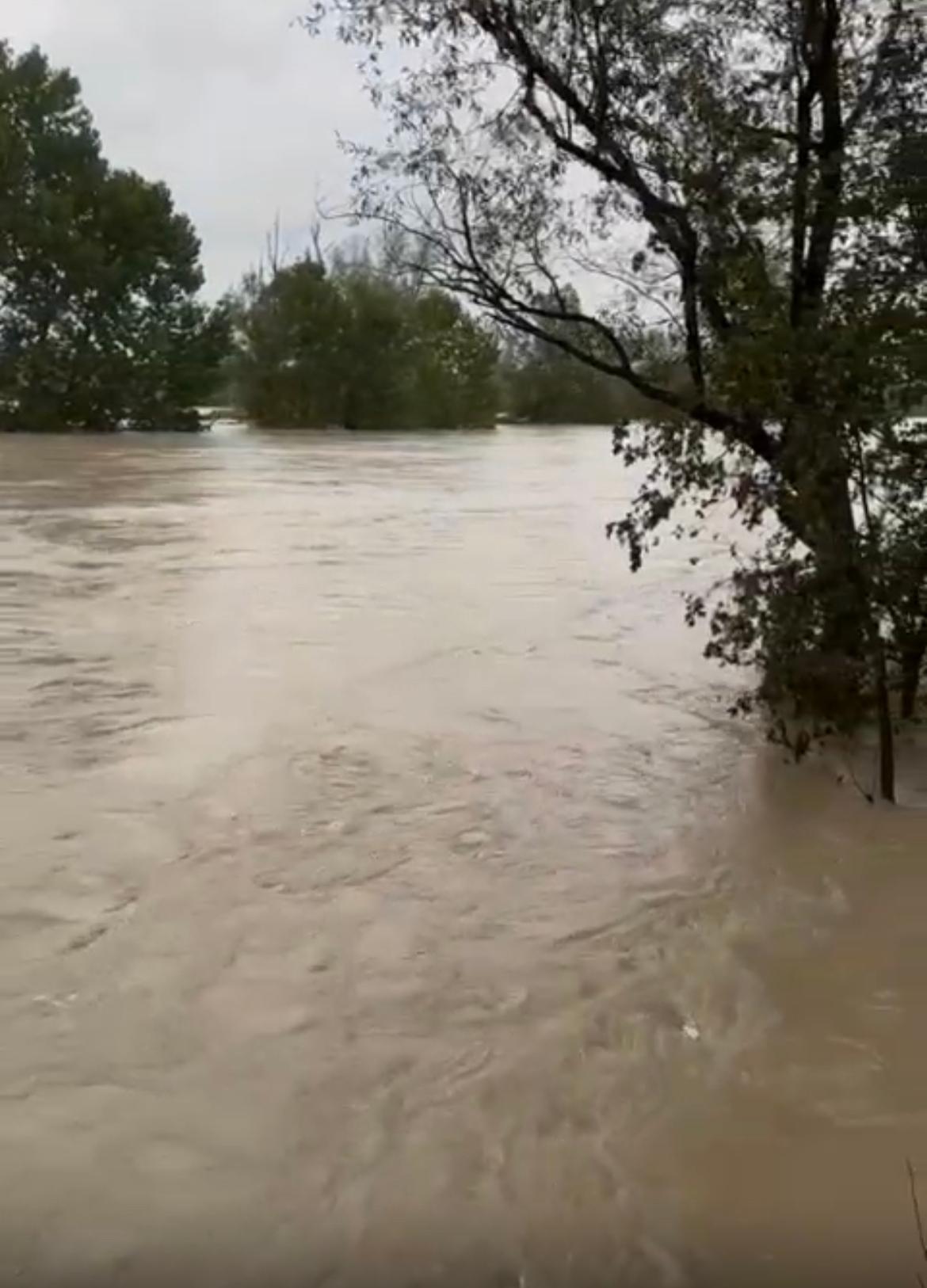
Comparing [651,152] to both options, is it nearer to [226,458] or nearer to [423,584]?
[423,584]

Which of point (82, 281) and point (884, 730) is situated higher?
point (82, 281)

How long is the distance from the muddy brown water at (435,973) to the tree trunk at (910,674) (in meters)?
0.38

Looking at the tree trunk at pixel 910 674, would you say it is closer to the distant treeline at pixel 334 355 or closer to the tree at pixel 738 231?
the tree at pixel 738 231

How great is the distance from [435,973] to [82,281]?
2878 cm

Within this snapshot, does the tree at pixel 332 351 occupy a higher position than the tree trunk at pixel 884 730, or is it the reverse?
the tree at pixel 332 351

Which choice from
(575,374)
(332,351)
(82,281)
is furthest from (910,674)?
(332,351)

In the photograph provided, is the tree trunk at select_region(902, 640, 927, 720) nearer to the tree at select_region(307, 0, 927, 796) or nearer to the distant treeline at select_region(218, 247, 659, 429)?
the tree at select_region(307, 0, 927, 796)

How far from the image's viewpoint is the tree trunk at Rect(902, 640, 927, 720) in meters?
5.77

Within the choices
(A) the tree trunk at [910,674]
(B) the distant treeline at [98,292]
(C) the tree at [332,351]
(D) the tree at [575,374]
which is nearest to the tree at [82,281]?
(B) the distant treeline at [98,292]

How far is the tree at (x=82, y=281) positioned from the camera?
3003cm

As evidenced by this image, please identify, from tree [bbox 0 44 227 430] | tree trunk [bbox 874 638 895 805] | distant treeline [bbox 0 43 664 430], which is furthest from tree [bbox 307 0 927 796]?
tree [bbox 0 44 227 430]

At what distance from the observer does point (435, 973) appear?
3814 millimetres

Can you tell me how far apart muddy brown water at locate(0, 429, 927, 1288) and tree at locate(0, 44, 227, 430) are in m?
24.0

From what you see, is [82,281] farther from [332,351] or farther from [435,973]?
[435,973]
